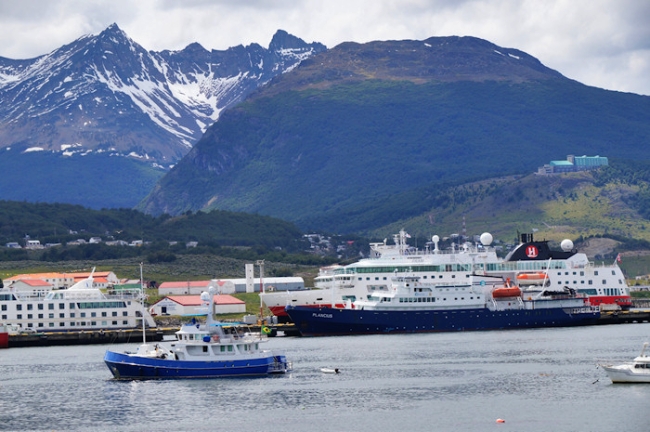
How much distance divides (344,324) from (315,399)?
150ft

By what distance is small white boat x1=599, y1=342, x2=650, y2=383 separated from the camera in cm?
7300

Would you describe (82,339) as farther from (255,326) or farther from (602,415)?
(602,415)

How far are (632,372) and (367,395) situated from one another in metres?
14.7

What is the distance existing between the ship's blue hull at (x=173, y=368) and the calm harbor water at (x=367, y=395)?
0.91 m

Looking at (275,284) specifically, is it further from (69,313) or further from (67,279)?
(69,313)

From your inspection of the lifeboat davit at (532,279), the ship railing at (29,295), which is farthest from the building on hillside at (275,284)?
the lifeboat davit at (532,279)

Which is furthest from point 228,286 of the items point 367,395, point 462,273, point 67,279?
point 367,395

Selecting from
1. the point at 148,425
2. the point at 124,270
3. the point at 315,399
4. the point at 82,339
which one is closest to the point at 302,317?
the point at 82,339

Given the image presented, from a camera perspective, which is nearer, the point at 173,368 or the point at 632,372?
the point at 632,372

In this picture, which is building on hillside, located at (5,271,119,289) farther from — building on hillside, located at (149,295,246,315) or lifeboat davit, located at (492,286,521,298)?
lifeboat davit, located at (492,286,521,298)

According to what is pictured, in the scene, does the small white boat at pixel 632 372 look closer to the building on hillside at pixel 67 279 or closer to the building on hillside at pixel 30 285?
the building on hillside at pixel 30 285

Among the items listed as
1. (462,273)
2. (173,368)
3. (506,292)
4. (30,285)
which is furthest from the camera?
(30,285)

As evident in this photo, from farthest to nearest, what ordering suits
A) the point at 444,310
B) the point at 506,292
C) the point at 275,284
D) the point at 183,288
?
the point at 275,284 → the point at 183,288 → the point at 506,292 → the point at 444,310

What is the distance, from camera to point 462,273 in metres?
128
